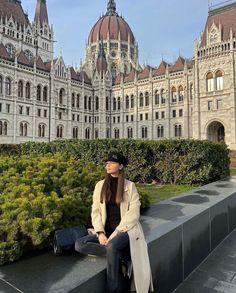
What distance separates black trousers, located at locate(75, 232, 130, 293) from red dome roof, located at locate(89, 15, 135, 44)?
261 feet

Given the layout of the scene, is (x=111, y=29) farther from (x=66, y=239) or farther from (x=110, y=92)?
(x=66, y=239)

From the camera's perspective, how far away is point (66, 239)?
3105mm

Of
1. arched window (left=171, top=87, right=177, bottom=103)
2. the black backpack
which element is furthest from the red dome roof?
the black backpack

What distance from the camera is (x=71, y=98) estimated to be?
5506 centimetres

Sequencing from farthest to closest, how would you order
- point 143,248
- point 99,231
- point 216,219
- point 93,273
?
point 216,219 → point 99,231 → point 143,248 → point 93,273

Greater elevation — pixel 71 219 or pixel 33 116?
pixel 33 116

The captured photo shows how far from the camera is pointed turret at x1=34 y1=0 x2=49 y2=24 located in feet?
225

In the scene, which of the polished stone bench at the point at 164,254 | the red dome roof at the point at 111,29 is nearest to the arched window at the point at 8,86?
the red dome roof at the point at 111,29

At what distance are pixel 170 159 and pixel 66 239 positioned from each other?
25.3ft

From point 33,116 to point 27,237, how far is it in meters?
47.7

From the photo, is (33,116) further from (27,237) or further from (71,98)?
(27,237)

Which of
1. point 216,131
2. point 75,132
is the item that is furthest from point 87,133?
point 216,131

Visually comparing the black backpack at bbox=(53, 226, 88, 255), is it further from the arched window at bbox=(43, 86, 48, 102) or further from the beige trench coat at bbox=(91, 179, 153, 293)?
the arched window at bbox=(43, 86, 48, 102)

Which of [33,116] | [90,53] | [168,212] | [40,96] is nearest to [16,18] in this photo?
[90,53]
